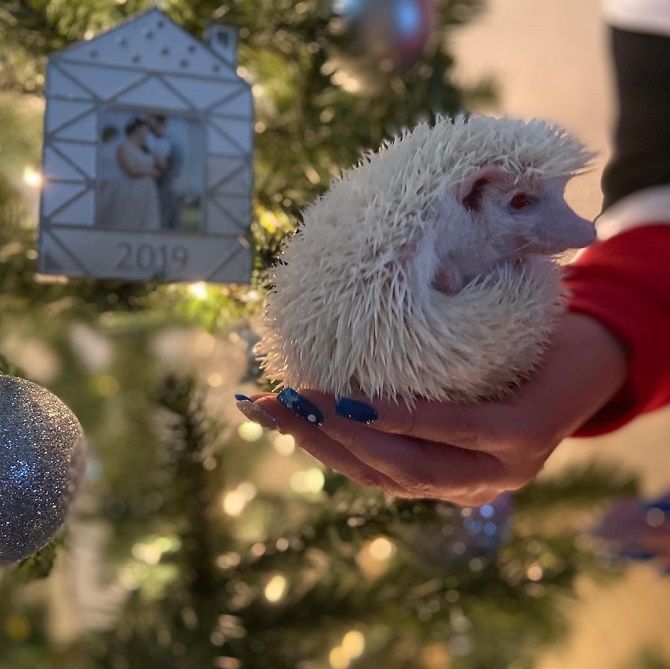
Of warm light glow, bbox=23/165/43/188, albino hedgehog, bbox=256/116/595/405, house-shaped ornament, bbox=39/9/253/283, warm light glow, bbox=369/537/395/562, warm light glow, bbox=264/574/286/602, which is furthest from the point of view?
warm light glow, bbox=369/537/395/562

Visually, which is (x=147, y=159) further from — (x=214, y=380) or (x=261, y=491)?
(x=261, y=491)

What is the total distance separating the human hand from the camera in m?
0.24

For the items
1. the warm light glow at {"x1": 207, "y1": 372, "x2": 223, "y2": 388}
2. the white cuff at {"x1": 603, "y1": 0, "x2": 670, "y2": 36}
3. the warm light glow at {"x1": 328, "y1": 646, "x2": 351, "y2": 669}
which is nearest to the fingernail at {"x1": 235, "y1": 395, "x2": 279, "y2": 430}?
the warm light glow at {"x1": 207, "y1": 372, "x2": 223, "y2": 388}

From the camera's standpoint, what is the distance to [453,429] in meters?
0.25

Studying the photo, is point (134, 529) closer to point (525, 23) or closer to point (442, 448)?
point (442, 448)

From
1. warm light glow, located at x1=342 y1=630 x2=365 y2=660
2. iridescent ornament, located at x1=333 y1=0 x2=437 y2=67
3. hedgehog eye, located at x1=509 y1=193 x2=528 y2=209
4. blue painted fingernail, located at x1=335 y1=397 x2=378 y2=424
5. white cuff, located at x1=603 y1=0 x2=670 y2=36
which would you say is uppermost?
white cuff, located at x1=603 y1=0 x2=670 y2=36

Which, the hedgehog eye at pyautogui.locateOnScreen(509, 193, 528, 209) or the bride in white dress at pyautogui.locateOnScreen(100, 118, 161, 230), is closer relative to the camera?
the hedgehog eye at pyautogui.locateOnScreen(509, 193, 528, 209)

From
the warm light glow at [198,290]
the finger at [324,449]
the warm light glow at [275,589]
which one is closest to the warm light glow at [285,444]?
the warm light glow at [275,589]

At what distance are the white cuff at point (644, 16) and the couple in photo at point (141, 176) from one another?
0.38 meters

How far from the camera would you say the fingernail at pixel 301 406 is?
24 cm

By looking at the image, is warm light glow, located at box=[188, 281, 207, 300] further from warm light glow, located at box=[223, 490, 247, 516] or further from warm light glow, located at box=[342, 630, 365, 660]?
warm light glow, located at box=[342, 630, 365, 660]

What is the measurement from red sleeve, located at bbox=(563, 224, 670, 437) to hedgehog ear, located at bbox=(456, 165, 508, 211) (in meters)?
0.13

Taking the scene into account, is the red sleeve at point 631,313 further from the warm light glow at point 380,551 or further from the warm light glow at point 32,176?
the warm light glow at point 380,551

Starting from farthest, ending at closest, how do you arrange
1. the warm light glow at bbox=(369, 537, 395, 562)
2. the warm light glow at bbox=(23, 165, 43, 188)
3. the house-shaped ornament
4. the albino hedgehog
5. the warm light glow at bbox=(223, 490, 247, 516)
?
1. the warm light glow at bbox=(369, 537, 395, 562)
2. the warm light glow at bbox=(223, 490, 247, 516)
3. the warm light glow at bbox=(23, 165, 43, 188)
4. the house-shaped ornament
5. the albino hedgehog
